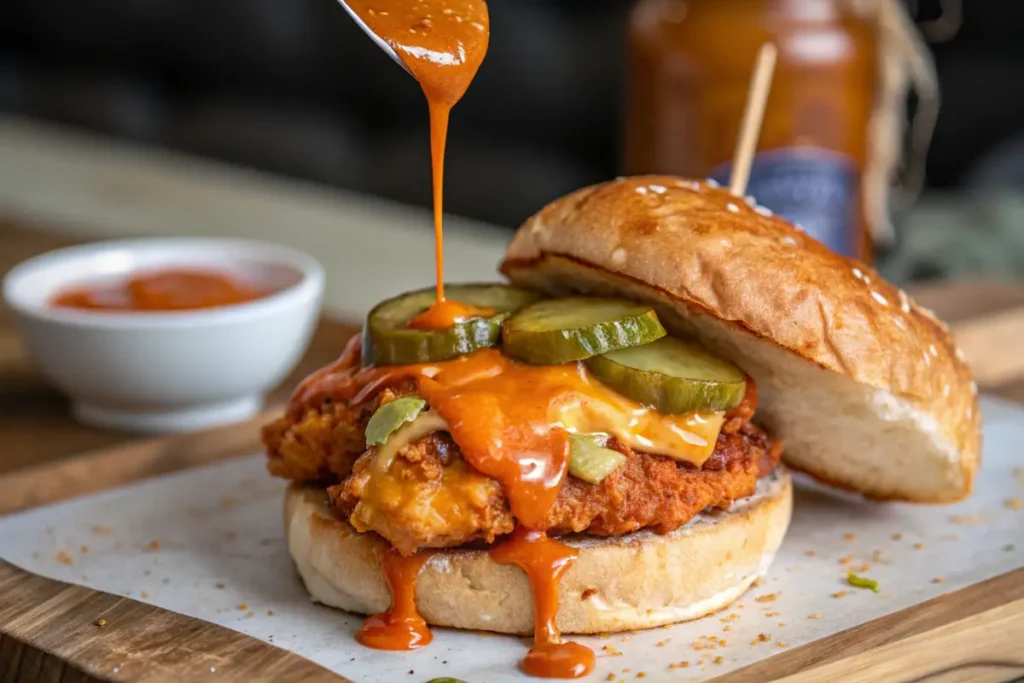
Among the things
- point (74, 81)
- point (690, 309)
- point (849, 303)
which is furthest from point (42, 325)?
point (74, 81)

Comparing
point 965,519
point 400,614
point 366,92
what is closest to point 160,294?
point 400,614

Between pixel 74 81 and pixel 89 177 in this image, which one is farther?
pixel 74 81

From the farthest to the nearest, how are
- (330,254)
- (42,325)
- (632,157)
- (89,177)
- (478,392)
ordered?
(89,177), (330,254), (632,157), (42,325), (478,392)

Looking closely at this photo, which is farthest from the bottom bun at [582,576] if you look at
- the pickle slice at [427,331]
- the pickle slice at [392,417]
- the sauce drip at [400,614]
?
the pickle slice at [427,331]

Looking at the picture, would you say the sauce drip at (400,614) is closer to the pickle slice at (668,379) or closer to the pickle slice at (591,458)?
the pickle slice at (591,458)

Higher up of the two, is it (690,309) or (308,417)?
(690,309)

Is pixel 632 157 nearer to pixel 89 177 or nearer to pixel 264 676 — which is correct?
pixel 264 676

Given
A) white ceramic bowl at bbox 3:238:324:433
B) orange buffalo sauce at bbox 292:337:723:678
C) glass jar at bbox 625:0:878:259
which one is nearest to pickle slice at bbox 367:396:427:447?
orange buffalo sauce at bbox 292:337:723:678
